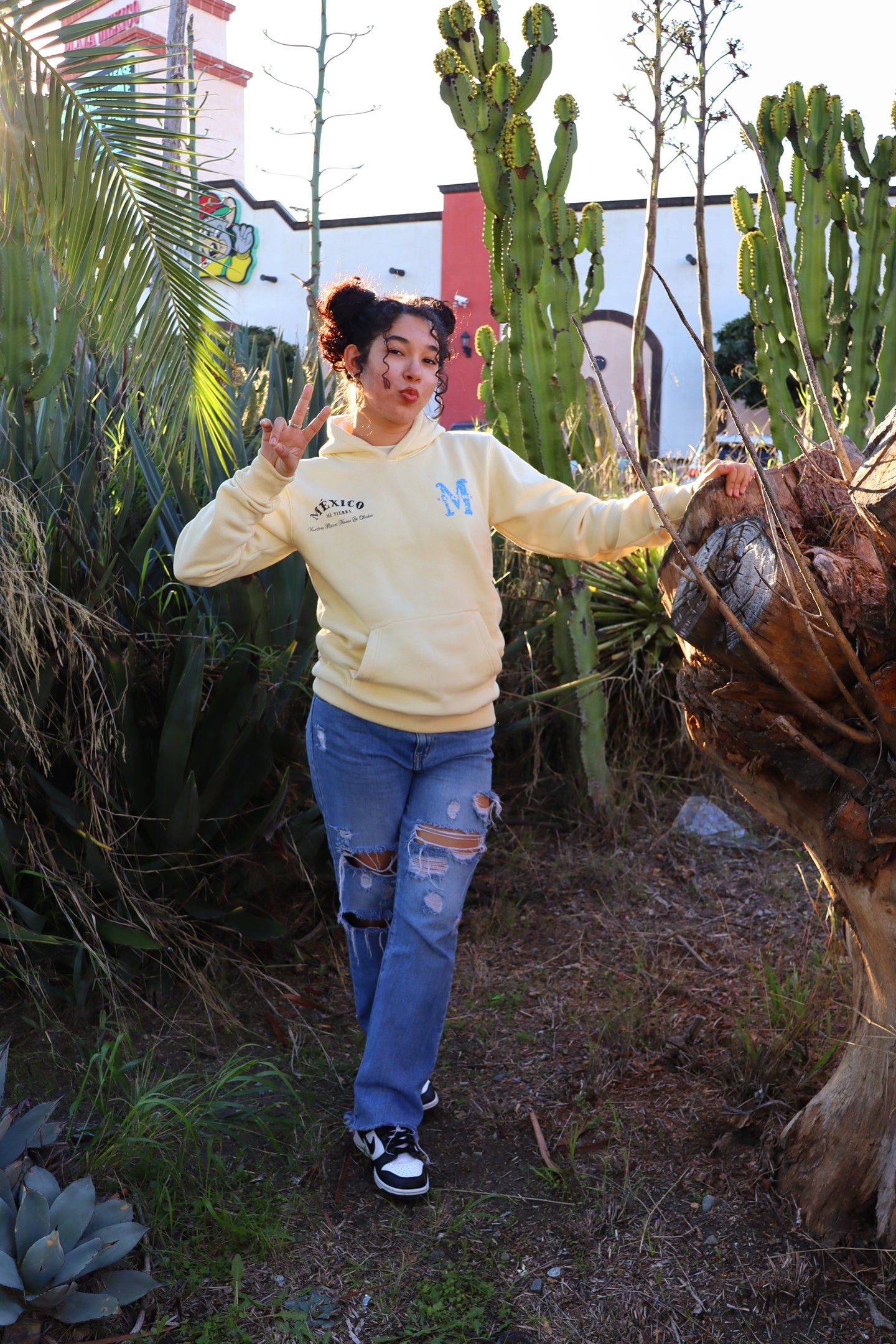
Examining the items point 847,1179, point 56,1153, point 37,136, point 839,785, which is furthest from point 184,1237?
point 37,136

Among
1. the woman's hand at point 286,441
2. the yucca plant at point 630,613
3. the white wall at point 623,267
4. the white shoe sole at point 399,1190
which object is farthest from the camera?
the white wall at point 623,267

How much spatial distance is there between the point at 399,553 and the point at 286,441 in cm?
38

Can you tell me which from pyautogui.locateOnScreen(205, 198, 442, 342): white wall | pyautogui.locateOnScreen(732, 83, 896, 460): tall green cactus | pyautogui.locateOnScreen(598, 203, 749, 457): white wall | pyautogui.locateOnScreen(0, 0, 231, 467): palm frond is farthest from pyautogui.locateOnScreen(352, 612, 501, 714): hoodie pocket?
pyautogui.locateOnScreen(205, 198, 442, 342): white wall

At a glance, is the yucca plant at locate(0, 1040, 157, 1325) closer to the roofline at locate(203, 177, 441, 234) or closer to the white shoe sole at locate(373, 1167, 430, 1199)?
the white shoe sole at locate(373, 1167, 430, 1199)

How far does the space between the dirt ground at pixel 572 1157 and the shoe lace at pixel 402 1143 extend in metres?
0.10

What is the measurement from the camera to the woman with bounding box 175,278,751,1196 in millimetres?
2549

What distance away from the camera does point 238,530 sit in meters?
2.47

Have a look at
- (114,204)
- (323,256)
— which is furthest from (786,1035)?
(323,256)

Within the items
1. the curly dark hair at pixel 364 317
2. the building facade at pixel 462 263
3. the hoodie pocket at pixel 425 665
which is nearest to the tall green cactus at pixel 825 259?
the curly dark hair at pixel 364 317

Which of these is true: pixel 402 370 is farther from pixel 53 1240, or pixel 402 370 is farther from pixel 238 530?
pixel 53 1240

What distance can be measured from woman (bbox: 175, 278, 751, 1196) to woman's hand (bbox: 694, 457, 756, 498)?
39 cm

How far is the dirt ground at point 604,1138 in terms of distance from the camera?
2176 mm

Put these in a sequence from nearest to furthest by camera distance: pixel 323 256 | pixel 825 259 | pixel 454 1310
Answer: pixel 454 1310
pixel 825 259
pixel 323 256

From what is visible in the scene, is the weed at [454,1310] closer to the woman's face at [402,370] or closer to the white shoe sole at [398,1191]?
the white shoe sole at [398,1191]
